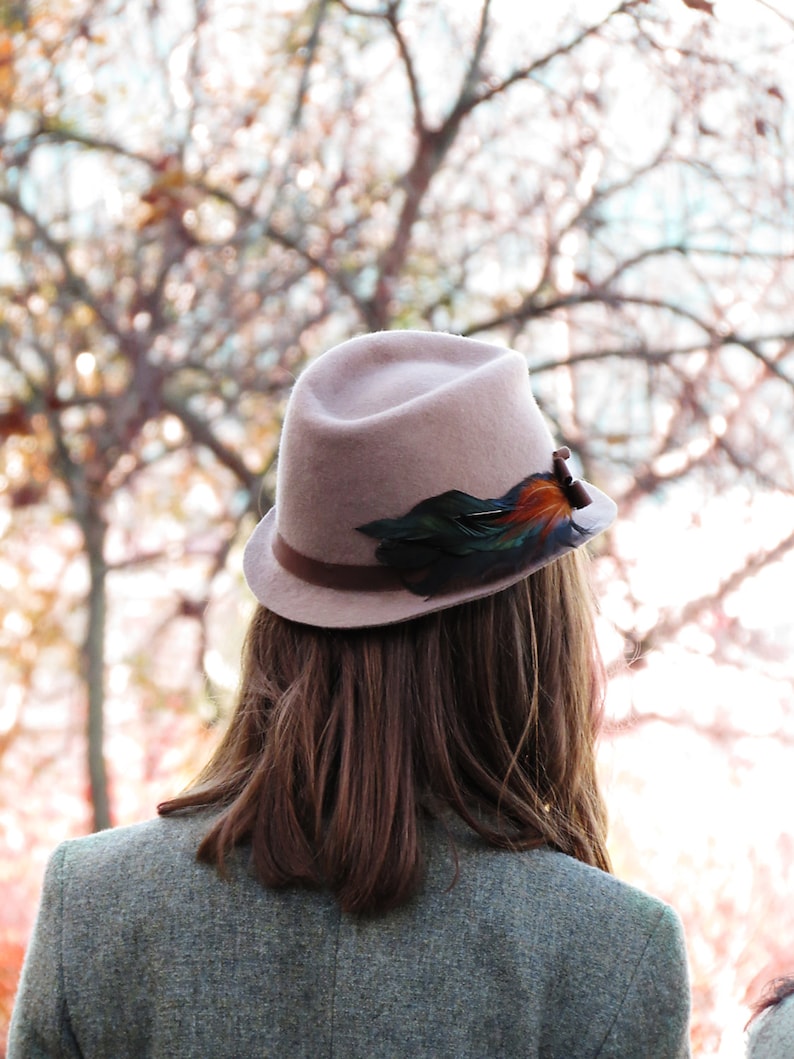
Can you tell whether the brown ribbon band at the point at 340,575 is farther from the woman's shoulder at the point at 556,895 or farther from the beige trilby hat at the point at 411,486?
the woman's shoulder at the point at 556,895

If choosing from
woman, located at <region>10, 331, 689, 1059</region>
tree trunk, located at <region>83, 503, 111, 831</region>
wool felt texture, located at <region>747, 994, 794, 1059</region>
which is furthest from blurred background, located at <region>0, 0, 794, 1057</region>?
woman, located at <region>10, 331, 689, 1059</region>

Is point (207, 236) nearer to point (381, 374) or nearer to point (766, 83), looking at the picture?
point (766, 83)

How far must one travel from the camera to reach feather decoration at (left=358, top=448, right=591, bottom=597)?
3.00 ft

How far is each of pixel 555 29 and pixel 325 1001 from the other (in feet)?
7.93

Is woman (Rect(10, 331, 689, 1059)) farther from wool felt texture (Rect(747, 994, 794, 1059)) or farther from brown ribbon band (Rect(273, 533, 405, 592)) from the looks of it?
wool felt texture (Rect(747, 994, 794, 1059))

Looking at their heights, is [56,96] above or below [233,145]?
above

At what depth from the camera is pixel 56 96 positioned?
9.39 feet

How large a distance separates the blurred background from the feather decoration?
137cm

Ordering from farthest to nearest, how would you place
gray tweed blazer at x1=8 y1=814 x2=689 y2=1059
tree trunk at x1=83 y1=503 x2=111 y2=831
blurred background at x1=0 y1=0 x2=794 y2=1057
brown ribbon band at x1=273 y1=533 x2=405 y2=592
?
tree trunk at x1=83 y1=503 x2=111 y2=831 → blurred background at x1=0 y1=0 x2=794 y2=1057 → brown ribbon band at x1=273 y1=533 x2=405 y2=592 → gray tweed blazer at x1=8 y1=814 x2=689 y2=1059

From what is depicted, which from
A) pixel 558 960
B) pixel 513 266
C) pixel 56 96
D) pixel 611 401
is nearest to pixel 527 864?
pixel 558 960

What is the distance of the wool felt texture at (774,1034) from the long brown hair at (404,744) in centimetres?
19

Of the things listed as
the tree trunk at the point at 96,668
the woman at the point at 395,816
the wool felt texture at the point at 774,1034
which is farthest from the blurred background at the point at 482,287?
the woman at the point at 395,816

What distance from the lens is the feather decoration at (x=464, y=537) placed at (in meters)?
0.91

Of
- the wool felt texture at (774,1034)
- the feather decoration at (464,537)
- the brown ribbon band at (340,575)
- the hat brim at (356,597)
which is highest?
the feather decoration at (464,537)
